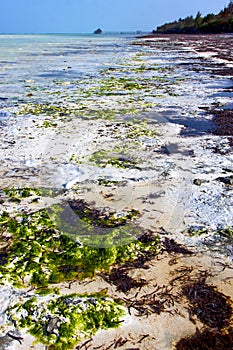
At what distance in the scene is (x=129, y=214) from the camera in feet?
8.51

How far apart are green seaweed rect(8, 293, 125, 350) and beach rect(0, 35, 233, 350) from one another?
0.02 m

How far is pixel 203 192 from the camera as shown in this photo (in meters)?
2.89

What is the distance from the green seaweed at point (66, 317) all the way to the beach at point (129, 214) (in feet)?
0.06

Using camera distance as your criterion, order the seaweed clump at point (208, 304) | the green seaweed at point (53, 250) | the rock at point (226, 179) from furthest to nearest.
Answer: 1. the rock at point (226, 179)
2. the green seaweed at point (53, 250)
3. the seaweed clump at point (208, 304)

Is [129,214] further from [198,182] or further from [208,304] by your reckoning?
[208,304]

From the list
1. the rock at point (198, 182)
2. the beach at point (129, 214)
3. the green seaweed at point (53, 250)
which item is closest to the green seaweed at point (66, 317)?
the beach at point (129, 214)

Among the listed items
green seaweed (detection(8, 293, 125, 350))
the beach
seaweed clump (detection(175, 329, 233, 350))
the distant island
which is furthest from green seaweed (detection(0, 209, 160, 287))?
the distant island

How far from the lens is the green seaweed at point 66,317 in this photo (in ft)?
5.20

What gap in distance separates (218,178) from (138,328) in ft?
6.30

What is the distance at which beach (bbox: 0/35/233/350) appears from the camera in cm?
167

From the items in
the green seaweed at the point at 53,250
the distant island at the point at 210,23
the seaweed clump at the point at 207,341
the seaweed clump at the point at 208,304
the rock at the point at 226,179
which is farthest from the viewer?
the distant island at the point at 210,23

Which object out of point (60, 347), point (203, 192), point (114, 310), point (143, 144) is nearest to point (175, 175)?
point (203, 192)

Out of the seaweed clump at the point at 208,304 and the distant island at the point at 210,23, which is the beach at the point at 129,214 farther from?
the distant island at the point at 210,23

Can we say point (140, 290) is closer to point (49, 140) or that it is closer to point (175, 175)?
point (175, 175)
